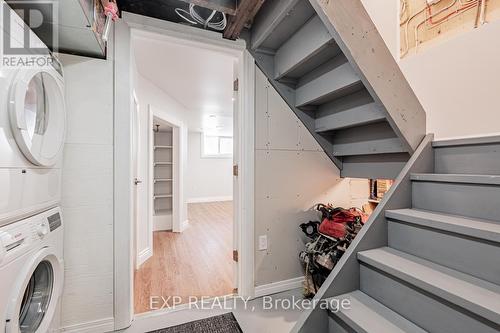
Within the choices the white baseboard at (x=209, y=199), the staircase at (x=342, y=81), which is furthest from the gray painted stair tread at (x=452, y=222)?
the white baseboard at (x=209, y=199)

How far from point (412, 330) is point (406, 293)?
12 centimetres

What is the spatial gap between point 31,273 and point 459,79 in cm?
279

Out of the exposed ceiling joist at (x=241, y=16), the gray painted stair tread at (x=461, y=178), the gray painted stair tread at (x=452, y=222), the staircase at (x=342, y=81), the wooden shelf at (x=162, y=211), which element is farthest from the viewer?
the wooden shelf at (x=162, y=211)

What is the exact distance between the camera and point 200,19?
5.57 ft

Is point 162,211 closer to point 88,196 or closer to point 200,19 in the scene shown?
point 88,196

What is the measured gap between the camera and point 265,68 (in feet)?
6.40

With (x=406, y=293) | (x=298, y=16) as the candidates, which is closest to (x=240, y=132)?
(x=298, y=16)

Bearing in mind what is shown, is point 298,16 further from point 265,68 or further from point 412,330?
point 412,330

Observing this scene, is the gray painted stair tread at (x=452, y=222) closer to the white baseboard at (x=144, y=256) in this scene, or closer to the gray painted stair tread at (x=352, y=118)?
the gray painted stair tread at (x=352, y=118)

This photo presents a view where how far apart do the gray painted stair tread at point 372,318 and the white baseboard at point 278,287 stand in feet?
3.51

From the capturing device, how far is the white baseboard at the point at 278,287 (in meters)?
1.92

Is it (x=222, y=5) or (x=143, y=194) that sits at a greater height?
(x=222, y=5)

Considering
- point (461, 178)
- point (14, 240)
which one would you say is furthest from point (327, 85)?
point (14, 240)

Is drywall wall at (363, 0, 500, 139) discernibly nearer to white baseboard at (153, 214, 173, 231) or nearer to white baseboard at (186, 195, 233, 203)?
white baseboard at (153, 214, 173, 231)
